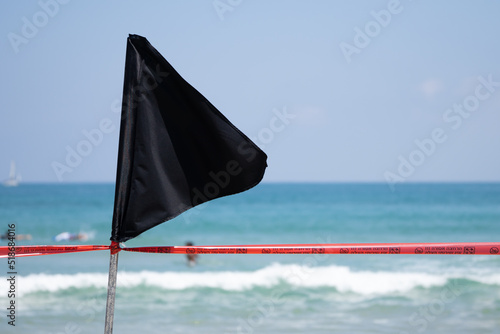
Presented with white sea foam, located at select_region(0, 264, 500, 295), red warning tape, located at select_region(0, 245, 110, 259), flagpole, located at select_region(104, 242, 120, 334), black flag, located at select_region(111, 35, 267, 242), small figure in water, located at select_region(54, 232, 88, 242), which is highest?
small figure in water, located at select_region(54, 232, 88, 242)

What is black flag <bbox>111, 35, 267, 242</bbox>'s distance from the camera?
2879mm

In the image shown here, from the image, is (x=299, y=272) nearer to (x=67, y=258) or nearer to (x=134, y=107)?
(x=67, y=258)

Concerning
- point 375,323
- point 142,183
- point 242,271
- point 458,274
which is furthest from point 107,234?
point 142,183

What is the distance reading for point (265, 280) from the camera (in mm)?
13672

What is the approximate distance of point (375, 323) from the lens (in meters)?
9.16
